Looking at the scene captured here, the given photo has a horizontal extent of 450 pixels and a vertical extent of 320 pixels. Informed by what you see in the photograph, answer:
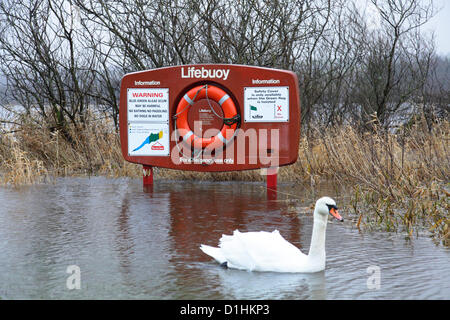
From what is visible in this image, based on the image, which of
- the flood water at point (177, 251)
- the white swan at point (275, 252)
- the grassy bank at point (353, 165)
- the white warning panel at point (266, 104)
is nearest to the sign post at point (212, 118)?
the white warning panel at point (266, 104)

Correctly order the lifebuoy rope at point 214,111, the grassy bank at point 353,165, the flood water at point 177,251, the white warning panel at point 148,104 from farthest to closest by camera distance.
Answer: the white warning panel at point 148,104
the lifebuoy rope at point 214,111
the grassy bank at point 353,165
the flood water at point 177,251

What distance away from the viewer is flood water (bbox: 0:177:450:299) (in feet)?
15.7

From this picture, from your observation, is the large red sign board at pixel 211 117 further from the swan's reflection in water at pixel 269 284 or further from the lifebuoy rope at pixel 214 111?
the swan's reflection in water at pixel 269 284

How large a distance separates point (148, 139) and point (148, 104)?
1.76 ft

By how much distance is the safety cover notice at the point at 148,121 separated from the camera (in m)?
10.7

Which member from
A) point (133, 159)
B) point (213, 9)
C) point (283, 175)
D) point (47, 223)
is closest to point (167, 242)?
point (47, 223)

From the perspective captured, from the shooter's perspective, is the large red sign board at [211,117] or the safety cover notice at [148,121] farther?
the safety cover notice at [148,121]

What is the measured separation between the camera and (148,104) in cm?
1075

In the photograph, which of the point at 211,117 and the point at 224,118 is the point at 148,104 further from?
the point at 224,118

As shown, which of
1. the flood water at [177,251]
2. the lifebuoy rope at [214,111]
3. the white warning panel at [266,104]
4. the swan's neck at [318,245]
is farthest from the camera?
the lifebuoy rope at [214,111]

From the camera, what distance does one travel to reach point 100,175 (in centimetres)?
1280

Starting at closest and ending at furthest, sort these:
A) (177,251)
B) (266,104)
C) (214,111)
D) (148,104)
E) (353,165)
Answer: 1. (177,251)
2. (353,165)
3. (266,104)
4. (214,111)
5. (148,104)

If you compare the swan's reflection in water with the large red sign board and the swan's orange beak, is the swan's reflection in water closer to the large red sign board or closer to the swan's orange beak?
the swan's orange beak

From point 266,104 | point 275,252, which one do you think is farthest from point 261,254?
point 266,104
